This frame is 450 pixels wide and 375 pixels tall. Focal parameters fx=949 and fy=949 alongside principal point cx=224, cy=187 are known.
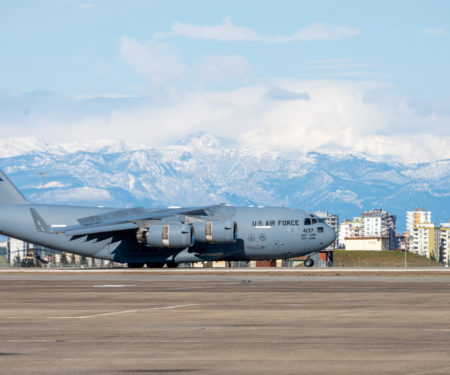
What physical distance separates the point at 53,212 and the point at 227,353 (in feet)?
185

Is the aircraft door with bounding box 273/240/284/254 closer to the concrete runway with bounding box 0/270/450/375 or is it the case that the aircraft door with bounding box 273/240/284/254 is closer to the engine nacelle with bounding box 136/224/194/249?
the engine nacelle with bounding box 136/224/194/249

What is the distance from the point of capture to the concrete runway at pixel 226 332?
17.2 meters

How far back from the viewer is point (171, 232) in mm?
69438

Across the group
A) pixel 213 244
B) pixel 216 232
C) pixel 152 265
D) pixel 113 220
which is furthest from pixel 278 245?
pixel 113 220

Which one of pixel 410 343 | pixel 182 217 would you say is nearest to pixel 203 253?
pixel 182 217

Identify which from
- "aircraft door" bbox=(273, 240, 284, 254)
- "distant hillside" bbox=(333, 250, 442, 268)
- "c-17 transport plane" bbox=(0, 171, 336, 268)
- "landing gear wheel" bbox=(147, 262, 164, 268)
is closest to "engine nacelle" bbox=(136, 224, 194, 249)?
"c-17 transport plane" bbox=(0, 171, 336, 268)

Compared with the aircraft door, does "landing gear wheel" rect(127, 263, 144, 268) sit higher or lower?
lower

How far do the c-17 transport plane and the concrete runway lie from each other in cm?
2952

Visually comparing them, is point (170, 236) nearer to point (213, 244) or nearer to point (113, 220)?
point (213, 244)

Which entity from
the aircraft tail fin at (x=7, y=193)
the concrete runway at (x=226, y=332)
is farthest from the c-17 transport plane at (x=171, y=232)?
the concrete runway at (x=226, y=332)

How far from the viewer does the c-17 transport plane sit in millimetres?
70000

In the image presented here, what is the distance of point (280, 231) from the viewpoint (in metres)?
71.5

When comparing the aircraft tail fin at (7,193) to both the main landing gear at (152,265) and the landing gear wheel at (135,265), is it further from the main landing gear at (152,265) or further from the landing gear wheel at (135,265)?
the main landing gear at (152,265)

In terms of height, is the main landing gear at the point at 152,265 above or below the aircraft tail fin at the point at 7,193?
below
